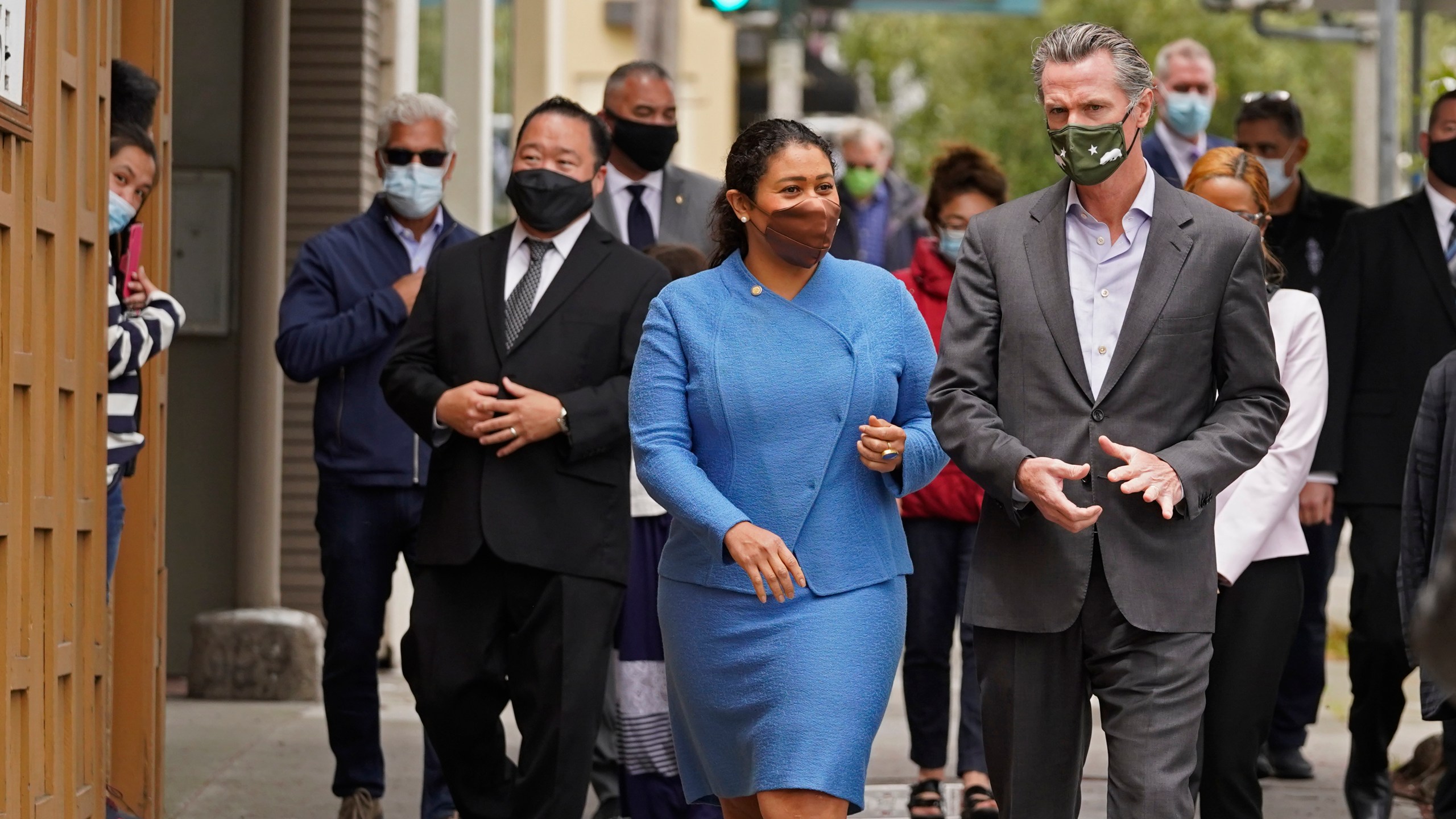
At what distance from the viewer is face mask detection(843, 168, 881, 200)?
1608 centimetres

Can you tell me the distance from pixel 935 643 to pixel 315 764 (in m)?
2.45

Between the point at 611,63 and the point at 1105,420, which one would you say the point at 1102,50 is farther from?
→ the point at 611,63

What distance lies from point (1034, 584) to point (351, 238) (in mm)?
3188

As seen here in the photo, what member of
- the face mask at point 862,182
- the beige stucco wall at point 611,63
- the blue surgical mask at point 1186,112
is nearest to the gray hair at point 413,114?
the blue surgical mask at point 1186,112

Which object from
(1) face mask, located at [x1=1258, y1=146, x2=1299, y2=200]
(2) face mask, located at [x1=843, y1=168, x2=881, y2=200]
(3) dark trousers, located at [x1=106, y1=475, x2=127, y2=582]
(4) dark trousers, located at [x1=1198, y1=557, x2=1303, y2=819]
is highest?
(2) face mask, located at [x1=843, y1=168, x2=881, y2=200]

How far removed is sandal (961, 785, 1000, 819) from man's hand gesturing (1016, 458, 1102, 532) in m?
2.93

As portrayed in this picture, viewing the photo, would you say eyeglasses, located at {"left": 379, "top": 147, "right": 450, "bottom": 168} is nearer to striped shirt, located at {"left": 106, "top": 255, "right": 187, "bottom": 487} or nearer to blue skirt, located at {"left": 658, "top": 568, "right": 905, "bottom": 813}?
striped shirt, located at {"left": 106, "top": 255, "right": 187, "bottom": 487}

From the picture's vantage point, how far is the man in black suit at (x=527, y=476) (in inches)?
240

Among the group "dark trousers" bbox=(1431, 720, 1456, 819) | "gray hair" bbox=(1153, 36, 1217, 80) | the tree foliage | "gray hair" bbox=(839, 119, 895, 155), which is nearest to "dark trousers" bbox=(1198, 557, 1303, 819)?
"dark trousers" bbox=(1431, 720, 1456, 819)

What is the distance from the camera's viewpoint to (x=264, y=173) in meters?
9.59

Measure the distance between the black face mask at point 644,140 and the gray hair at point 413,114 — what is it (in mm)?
758

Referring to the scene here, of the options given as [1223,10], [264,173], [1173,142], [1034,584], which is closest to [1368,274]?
[1173,142]

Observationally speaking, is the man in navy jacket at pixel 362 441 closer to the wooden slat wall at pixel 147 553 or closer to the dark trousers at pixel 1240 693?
the wooden slat wall at pixel 147 553

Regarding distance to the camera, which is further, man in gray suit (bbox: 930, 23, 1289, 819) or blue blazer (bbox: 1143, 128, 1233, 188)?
blue blazer (bbox: 1143, 128, 1233, 188)
